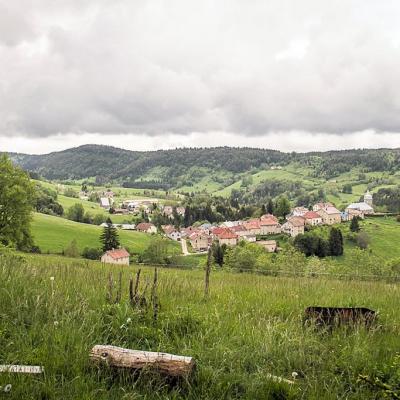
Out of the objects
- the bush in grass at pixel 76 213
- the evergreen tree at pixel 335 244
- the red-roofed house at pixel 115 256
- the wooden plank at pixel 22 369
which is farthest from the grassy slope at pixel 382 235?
the wooden plank at pixel 22 369

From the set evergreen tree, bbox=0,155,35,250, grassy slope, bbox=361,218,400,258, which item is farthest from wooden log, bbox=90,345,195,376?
grassy slope, bbox=361,218,400,258

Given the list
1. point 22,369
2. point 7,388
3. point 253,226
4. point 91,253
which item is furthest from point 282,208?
point 7,388

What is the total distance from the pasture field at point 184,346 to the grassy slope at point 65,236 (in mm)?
80130

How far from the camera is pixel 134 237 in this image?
119500 millimetres

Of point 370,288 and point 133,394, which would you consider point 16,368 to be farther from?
point 370,288

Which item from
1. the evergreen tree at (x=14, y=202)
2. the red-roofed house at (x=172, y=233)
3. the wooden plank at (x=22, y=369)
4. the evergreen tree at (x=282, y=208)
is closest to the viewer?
the wooden plank at (x=22, y=369)

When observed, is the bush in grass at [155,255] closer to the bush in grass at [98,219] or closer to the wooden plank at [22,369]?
the bush in grass at [98,219]

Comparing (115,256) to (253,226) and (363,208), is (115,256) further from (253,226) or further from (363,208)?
(363,208)

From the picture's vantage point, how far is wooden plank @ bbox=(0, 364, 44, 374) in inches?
155

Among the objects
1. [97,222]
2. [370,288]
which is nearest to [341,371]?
[370,288]

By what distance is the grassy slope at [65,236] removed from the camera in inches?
3433

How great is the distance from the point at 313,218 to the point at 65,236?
3857 inches

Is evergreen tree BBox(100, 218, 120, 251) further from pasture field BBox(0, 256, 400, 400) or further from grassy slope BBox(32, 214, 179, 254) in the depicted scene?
pasture field BBox(0, 256, 400, 400)

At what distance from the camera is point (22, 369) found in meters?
3.97
